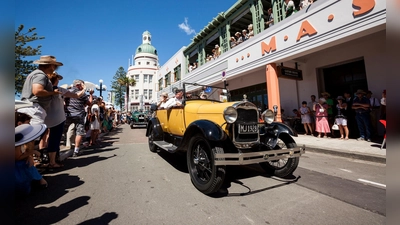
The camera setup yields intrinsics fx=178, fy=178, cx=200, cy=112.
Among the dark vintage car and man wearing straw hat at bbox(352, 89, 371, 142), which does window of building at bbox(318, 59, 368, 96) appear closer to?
man wearing straw hat at bbox(352, 89, 371, 142)

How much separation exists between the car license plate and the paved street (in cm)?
79

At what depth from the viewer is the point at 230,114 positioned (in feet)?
8.26

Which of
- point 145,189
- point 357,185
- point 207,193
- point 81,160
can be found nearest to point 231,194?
point 207,193

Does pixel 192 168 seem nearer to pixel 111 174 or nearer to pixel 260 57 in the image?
pixel 111 174

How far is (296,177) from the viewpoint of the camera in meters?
2.99

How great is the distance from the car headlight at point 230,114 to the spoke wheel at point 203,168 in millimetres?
437

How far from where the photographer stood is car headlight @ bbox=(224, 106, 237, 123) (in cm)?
249

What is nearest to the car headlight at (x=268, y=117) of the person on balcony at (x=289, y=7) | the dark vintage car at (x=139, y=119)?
the person on balcony at (x=289, y=7)

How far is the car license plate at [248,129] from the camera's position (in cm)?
272

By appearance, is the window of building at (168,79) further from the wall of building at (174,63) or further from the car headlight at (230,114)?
the car headlight at (230,114)

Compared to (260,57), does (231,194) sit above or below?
below

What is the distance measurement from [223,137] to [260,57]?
745cm

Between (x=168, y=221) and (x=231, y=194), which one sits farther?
(x=231, y=194)

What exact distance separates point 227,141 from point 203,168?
1.75 ft
